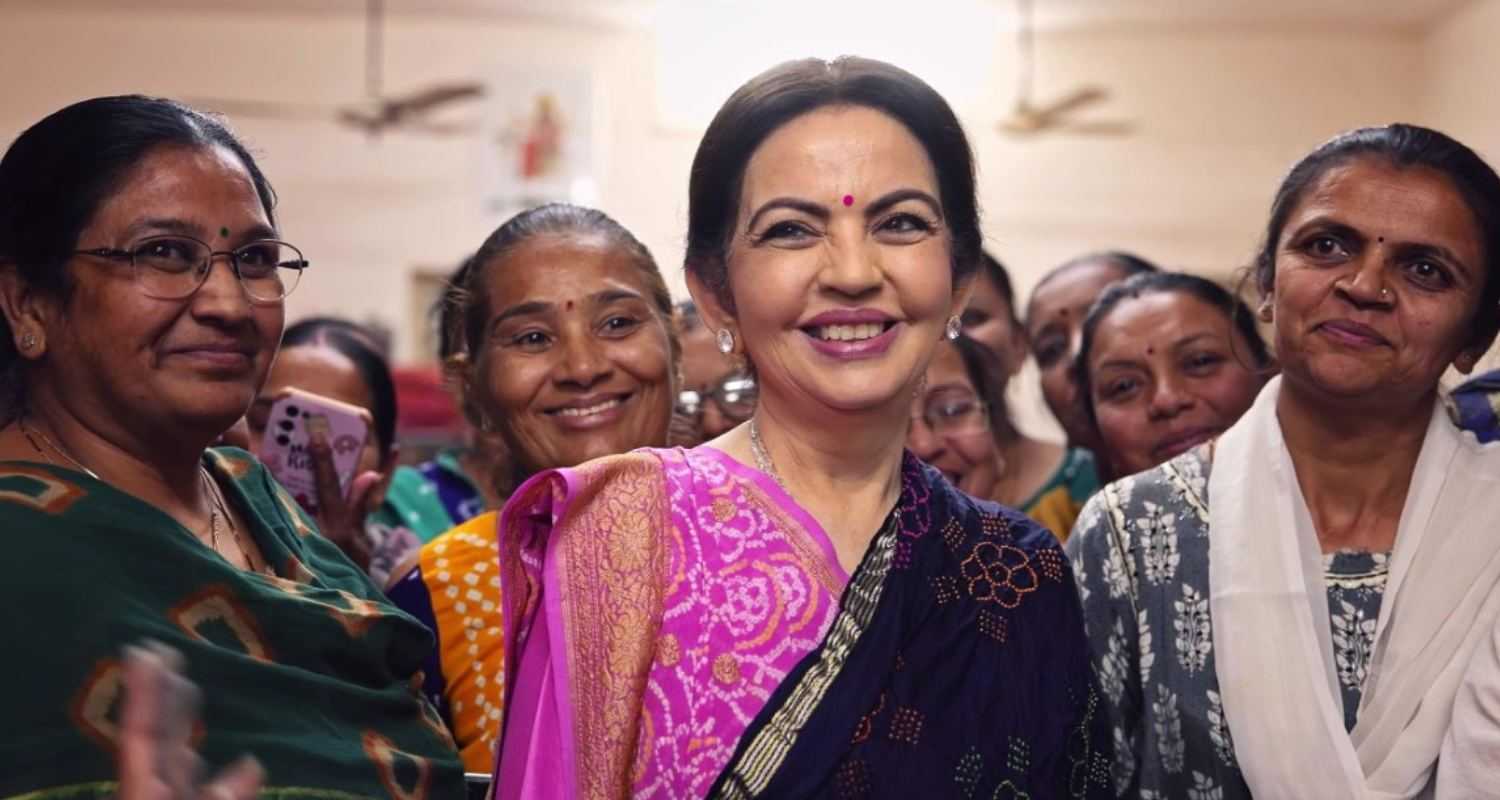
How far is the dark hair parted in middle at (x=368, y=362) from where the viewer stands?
3.41m

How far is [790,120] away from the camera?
6.12 ft

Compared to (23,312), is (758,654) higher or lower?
lower

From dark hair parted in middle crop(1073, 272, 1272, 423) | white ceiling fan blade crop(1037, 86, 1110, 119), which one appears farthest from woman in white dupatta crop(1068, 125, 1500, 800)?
white ceiling fan blade crop(1037, 86, 1110, 119)

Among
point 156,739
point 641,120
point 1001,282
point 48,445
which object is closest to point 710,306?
point 48,445

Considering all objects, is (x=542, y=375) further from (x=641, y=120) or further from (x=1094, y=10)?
(x=1094, y=10)

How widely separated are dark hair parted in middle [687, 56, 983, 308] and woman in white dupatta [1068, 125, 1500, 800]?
0.69 metres

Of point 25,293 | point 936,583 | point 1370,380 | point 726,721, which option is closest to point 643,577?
point 726,721

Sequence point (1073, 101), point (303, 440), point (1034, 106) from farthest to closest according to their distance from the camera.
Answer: point (1034, 106), point (1073, 101), point (303, 440)

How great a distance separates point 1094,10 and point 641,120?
2954 mm

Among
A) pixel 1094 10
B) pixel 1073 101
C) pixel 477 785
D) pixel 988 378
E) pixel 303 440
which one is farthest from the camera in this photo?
pixel 1094 10

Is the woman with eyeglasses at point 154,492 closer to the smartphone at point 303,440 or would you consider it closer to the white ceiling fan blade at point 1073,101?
the smartphone at point 303,440

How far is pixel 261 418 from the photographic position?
3.10m

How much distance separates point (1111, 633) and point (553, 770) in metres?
1.02

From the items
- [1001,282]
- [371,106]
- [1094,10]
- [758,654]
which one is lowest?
[758,654]
